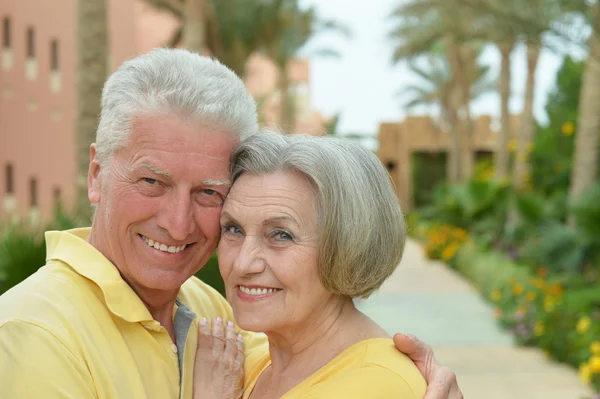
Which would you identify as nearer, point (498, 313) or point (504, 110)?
point (498, 313)

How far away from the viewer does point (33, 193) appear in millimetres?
20844

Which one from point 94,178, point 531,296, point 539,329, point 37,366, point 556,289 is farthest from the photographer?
point 531,296

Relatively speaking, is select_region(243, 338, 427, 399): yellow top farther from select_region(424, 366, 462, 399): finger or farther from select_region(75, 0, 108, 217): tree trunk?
select_region(75, 0, 108, 217): tree trunk

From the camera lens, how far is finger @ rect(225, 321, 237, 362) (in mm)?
2410

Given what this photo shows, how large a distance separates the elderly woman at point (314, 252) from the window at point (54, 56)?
68.2 ft

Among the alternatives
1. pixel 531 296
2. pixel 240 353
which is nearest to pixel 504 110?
pixel 531 296

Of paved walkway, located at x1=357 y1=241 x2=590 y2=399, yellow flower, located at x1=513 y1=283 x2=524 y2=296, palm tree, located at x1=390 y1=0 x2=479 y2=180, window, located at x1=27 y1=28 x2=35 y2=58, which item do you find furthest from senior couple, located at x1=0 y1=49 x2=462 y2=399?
window, located at x1=27 y1=28 x2=35 y2=58

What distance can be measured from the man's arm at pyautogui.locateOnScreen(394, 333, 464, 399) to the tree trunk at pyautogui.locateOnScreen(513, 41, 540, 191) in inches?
585

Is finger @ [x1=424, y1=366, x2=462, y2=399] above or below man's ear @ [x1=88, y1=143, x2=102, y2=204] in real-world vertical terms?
below

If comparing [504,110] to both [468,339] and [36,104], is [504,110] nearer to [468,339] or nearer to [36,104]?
[468,339]

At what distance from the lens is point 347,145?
6.86 ft

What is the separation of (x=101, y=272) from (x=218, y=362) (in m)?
0.47

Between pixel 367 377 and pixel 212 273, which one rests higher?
pixel 367 377

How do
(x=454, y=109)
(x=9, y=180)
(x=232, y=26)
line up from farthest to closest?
(x=454, y=109) < (x=232, y=26) < (x=9, y=180)
